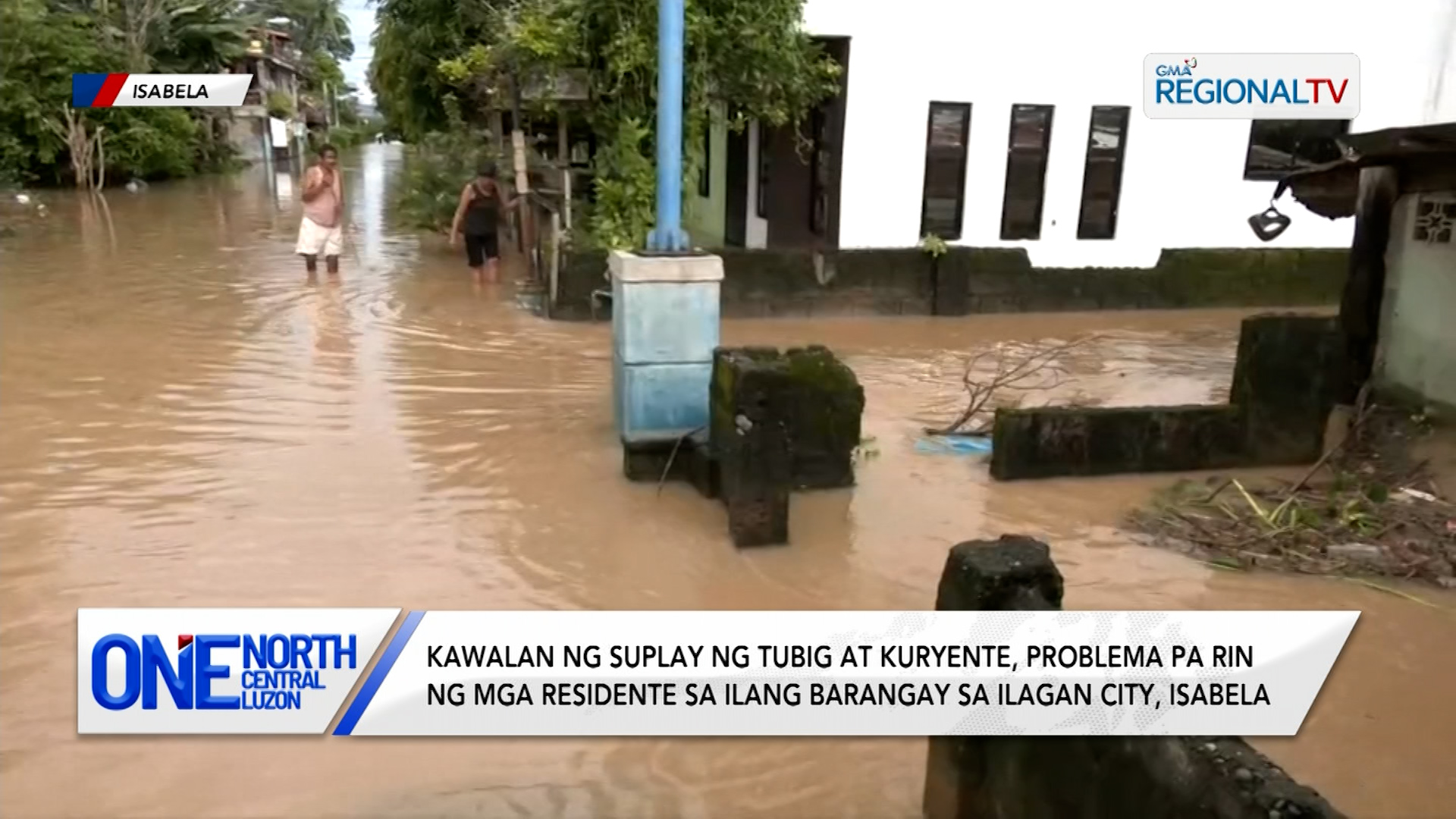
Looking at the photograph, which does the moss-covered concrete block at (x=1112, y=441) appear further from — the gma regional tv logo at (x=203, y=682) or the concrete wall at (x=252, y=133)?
the concrete wall at (x=252, y=133)

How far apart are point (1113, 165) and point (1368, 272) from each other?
613cm

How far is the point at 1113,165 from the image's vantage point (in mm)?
14297

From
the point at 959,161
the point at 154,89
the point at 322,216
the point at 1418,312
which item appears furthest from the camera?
the point at 154,89

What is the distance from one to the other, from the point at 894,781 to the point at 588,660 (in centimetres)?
116

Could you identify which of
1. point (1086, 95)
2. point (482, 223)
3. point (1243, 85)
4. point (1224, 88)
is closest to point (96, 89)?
point (482, 223)

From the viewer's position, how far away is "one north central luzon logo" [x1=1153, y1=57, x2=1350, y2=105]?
14.2m

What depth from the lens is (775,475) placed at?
19.2 ft

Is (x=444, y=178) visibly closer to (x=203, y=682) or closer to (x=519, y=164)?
(x=519, y=164)

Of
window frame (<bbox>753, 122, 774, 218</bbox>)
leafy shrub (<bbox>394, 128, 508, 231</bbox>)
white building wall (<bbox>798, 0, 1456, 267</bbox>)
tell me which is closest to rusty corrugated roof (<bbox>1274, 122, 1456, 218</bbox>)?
white building wall (<bbox>798, 0, 1456, 267</bbox>)

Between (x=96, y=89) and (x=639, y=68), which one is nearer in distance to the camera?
(x=639, y=68)

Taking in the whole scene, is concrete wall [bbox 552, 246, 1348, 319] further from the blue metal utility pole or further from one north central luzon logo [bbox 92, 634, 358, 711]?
one north central luzon logo [bbox 92, 634, 358, 711]

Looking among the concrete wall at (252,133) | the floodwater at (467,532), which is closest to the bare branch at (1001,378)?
the floodwater at (467,532)

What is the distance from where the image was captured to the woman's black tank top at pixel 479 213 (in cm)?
1367

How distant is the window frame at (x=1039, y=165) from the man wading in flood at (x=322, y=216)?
7961 mm
